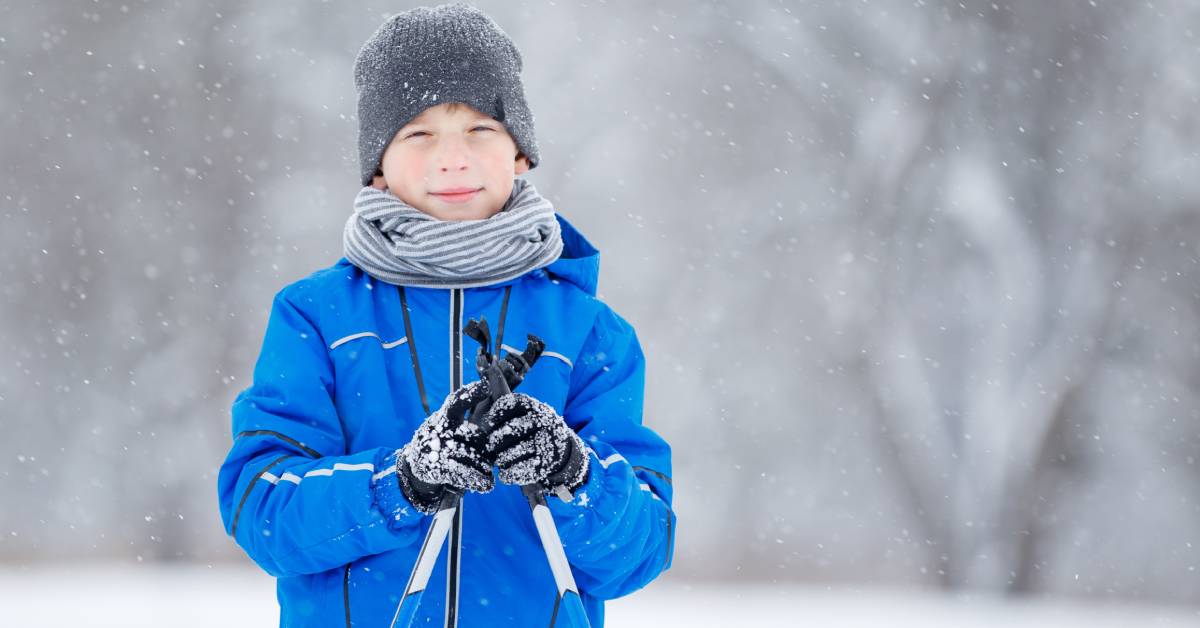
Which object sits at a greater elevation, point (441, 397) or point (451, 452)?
point (441, 397)

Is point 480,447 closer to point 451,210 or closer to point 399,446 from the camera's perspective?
point 399,446

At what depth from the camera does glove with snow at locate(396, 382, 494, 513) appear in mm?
1295

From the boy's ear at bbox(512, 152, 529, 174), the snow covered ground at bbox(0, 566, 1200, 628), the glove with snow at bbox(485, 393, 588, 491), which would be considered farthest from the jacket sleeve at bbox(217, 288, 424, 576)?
the snow covered ground at bbox(0, 566, 1200, 628)

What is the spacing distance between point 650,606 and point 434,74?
14.5ft

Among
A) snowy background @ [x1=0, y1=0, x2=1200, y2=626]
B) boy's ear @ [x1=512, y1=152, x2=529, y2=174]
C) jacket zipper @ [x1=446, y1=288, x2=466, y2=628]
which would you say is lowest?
jacket zipper @ [x1=446, y1=288, x2=466, y2=628]

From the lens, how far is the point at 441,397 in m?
1.54

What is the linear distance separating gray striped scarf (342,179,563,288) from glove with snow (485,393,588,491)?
305 millimetres

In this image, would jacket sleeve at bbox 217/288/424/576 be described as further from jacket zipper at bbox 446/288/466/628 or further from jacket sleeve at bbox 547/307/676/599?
jacket sleeve at bbox 547/307/676/599

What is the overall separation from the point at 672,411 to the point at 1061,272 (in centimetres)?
230

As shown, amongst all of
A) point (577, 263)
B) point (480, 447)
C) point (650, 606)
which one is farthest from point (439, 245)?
point (650, 606)

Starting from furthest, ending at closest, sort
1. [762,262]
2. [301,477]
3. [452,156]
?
1. [762,262]
2. [452,156]
3. [301,477]

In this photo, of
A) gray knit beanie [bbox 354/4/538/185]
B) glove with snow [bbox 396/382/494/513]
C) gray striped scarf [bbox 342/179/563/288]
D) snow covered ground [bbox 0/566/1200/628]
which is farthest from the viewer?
snow covered ground [bbox 0/566/1200/628]

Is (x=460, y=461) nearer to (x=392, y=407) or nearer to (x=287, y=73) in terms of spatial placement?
(x=392, y=407)

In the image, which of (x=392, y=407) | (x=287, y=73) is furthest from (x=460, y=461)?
(x=287, y=73)
